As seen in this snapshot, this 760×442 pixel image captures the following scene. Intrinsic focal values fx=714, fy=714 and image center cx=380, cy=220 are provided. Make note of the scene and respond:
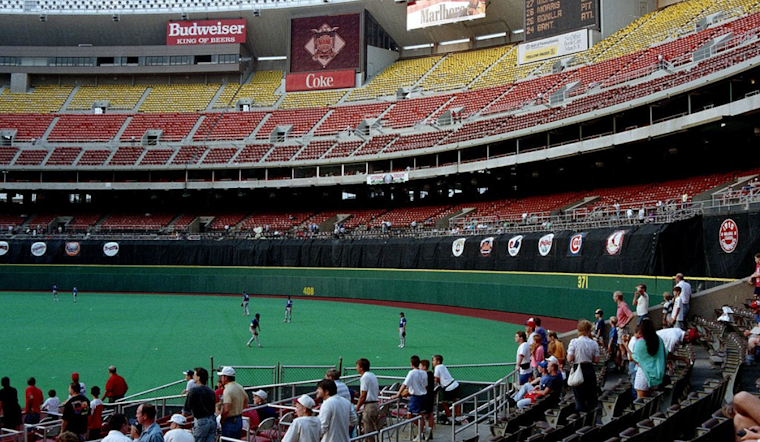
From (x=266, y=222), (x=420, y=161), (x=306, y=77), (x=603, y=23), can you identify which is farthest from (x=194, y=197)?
(x=603, y=23)

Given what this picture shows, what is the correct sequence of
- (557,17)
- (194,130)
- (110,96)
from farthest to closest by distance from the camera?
(110,96) → (194,130) → (557,17)

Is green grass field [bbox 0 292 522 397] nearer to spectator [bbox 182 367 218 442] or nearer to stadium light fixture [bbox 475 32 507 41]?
spectator [bbox 182 367 218 442]

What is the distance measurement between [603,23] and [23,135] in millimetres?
50264

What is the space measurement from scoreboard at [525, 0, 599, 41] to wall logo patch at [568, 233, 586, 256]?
24.8 metres

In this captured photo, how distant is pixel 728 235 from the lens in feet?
78.8

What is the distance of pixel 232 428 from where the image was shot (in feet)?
29.6

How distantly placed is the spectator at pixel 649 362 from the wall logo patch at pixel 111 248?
50.4m

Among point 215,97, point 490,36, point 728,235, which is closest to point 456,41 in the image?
point 490,36

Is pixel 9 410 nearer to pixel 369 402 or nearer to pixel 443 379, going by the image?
pixel 369 402

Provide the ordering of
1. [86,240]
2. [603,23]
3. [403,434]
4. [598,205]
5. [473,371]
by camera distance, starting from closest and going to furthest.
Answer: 1. [403,434]
2. [473,371]
3. [598,205]
4. [603,23]
5. [86,240]

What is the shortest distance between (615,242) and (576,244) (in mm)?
2610

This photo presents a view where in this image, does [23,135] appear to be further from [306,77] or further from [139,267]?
[306,77]

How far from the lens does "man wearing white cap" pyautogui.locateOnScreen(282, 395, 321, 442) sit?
6.98 m

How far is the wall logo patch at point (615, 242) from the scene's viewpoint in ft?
94.6
